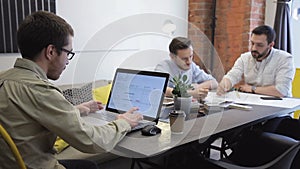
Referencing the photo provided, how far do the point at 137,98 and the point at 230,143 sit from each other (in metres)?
1.05

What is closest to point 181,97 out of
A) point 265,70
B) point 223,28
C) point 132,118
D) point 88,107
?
point 132,118

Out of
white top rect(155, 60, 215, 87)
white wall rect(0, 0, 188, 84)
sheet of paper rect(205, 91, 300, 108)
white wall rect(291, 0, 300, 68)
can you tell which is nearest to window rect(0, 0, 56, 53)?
white wall rect(0, 0, 188, 84)

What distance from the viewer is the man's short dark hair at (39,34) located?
1.24 metres

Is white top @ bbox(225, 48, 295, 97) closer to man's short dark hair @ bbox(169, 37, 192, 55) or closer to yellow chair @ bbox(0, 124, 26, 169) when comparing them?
man's short dark hair @ bbox(169, 37, 192, 55)

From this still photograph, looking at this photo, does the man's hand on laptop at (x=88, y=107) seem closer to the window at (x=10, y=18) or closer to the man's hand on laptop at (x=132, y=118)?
the man's hand on laptop at (x=132, y=118)

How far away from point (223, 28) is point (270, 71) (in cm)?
148

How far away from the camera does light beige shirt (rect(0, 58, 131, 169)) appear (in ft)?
3.78

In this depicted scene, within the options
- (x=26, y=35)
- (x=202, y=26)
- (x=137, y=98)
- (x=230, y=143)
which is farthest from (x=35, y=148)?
(x=202, y=26)

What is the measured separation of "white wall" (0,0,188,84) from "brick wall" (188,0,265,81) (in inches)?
11.3

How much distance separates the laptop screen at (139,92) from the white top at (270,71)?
4.72ft

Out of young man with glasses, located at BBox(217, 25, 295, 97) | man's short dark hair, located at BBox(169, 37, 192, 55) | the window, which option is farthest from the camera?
young man with glasses, located at BBox(217, 25, 295, 97)

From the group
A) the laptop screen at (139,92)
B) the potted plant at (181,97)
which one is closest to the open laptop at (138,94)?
the laptop screen at (139,92)

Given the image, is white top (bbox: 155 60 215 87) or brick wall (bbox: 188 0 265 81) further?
brick wall (bbox: 188 0 265 81)

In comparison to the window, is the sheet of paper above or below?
below
